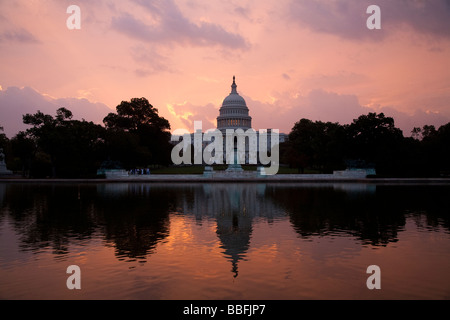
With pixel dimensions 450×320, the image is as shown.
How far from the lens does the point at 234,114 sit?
154 metres

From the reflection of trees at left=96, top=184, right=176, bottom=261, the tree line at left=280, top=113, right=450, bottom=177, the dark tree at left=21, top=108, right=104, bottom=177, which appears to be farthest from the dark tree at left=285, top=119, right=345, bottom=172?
the reflection of trees at left=96, top=184, right=176, bottom=261

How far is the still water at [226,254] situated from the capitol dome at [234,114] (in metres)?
134

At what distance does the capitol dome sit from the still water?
13431 cm

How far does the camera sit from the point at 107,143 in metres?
67.2

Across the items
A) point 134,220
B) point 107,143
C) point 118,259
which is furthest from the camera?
point 107,143

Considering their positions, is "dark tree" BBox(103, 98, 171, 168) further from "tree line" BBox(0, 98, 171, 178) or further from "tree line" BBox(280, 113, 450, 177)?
"tree line" BBox(280, 113, 450, 177)

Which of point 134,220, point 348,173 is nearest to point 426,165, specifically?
point 348,173

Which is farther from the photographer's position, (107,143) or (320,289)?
(107,143)

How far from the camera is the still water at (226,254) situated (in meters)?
8.73

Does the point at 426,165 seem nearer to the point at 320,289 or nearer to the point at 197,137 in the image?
the point at 320,289

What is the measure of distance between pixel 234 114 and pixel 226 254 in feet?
473

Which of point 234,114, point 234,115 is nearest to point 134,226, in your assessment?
point 234,115
